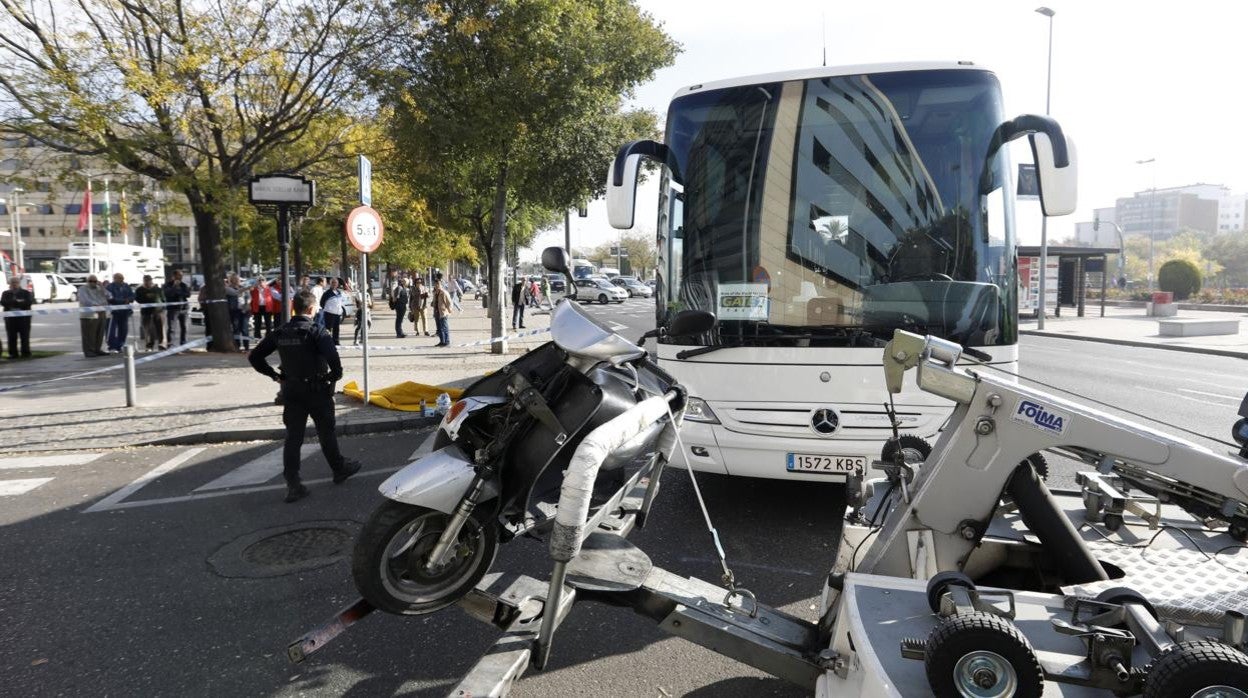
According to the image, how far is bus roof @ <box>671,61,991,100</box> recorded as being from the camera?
16.3 feet

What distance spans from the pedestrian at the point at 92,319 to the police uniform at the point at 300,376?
12188mm

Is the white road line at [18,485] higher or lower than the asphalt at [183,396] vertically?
lower

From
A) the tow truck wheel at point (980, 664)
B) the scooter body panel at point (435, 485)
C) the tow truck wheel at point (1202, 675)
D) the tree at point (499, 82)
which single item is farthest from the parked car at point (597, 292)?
the tow truck wheel at point (1202, 675)

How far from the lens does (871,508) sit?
3.27 meters

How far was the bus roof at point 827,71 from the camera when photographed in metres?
4.96

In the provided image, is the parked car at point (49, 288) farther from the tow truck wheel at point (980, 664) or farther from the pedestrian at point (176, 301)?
the tow truck wheel at point (980, 664)

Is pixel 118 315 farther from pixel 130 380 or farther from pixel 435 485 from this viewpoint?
pixel 435 485

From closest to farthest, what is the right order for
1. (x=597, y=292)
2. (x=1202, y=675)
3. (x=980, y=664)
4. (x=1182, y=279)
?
(x=1202, y=675) → (x=980, y=664) → (x=1182, y=279) → (x=597, y=292)

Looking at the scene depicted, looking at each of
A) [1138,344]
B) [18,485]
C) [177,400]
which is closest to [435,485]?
[18,485]

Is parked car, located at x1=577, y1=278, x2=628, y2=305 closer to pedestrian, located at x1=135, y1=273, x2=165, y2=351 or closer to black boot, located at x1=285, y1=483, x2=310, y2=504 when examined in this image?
pedestrian, located at x1=135, y1=273, x2=165, y2=351

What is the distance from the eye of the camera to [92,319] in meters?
15.7

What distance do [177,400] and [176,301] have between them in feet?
29.3

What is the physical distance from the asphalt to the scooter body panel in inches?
233

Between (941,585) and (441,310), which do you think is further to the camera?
(441,310)
